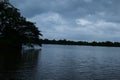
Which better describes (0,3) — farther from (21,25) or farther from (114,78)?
(114,78)

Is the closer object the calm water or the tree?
the calm water

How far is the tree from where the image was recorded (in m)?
73.3

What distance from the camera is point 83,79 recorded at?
83.3ft

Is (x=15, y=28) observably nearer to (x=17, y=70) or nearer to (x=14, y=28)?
(x=14, y=28)

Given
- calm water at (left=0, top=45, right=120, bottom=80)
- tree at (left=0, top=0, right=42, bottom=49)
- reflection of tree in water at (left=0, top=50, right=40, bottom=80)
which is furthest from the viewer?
tree at (left=0, top=0, right=42, bottom=49)

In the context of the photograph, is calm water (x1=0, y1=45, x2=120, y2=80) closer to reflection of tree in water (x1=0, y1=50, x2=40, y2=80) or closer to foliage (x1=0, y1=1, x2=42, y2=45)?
reflection of tree in water (x1=0, y1=50, x2=40, y2=80)

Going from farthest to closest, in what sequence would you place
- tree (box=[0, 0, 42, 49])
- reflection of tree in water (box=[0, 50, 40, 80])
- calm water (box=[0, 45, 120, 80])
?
1. tree (box=[0, 0, 42, 49])
2. calm water (box=[0, 45, 120, 80])
3. reflection of tree in water (box=[0, 50, 40, 80])

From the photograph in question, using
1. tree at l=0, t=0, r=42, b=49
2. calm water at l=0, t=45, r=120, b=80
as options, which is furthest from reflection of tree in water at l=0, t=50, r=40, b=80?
tree at l=0, t=0, r=42, b=49

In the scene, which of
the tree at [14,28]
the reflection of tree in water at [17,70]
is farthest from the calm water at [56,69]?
the tree at [14,28]

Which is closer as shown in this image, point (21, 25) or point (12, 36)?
point (12, 36)

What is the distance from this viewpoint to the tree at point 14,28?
7331 centimetres

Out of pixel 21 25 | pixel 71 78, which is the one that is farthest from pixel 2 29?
pixel 71 78

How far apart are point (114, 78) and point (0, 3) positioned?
150 ft

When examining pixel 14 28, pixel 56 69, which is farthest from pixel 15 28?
pixel 56 69
